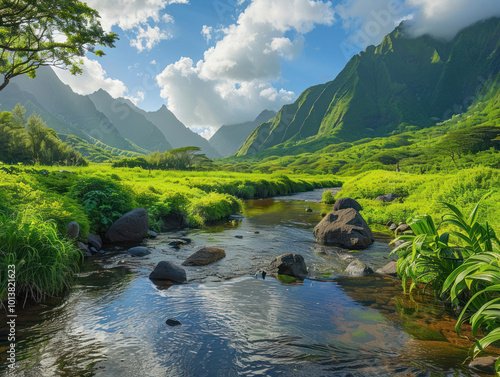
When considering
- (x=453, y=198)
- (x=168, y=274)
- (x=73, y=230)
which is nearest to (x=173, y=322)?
(x=168, y=274)

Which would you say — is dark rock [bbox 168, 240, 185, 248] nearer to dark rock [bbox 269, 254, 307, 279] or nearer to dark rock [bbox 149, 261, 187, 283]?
dark rock [bbox 149, 261, 187, 283]

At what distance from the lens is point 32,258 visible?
20.9ft

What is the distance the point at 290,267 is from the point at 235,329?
4.09 metres

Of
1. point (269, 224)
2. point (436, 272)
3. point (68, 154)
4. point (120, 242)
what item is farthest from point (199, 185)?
point (68, 154)

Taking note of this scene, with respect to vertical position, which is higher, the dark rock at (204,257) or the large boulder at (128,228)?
the large boulder at (128,228)

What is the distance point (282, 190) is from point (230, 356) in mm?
46743

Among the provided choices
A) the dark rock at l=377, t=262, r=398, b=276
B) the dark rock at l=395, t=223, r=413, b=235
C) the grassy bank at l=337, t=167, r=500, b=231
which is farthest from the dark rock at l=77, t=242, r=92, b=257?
the dark rock at l=395, t=223, r=413, b=235

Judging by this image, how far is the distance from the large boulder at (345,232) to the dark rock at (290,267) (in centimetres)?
486

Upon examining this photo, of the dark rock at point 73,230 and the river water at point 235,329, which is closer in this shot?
the river water at point 235,329

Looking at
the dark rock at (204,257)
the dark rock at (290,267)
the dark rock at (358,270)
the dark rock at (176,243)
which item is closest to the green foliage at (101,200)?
the dark rock at (176,243)

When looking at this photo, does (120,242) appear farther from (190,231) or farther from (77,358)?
(77,358)

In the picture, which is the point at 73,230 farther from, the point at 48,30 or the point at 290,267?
the point at 48,30

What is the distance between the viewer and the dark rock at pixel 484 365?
4205 mm

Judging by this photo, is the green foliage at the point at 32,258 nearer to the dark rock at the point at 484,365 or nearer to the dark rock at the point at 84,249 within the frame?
the dark rock at the point at 84,249
